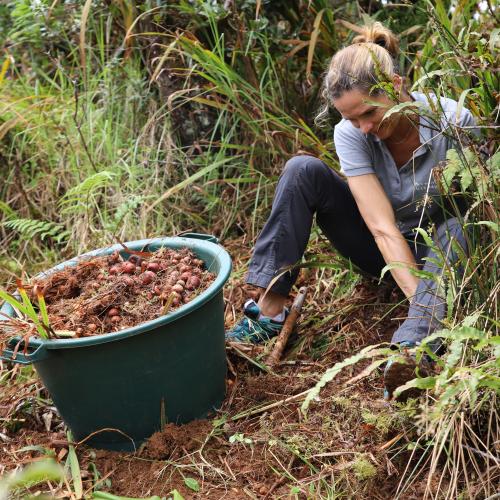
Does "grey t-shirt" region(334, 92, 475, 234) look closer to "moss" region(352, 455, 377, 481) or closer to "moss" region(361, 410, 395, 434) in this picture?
"moss" region(361, 410, 395, 434)

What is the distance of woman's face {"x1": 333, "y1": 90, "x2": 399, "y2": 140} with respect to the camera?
6.54 ft

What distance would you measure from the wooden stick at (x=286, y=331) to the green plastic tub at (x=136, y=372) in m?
0.28

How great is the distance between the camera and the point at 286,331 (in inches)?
89.6

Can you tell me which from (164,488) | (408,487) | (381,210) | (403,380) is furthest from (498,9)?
(164,488)

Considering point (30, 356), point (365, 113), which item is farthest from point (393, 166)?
point (30, 356)

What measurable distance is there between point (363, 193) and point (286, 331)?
0.51m

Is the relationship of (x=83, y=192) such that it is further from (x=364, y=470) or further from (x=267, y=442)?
(x=364, y=470)

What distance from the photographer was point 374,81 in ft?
6.60

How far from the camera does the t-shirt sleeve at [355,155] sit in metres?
2.16

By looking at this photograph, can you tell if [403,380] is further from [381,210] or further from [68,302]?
[68,302]

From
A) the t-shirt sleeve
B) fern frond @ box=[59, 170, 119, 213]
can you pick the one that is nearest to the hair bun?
the t-shirt sleeve

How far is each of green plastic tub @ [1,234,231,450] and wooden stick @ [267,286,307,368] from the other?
0.28 meters

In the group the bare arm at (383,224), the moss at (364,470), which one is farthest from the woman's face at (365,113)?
the moss at (364,470)

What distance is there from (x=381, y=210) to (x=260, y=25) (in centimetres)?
113
